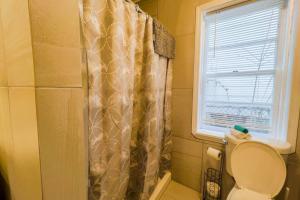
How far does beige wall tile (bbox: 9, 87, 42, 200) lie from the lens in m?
0.48

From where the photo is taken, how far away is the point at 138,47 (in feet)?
4.22

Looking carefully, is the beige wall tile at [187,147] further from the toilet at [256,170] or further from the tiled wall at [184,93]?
the toilet at [256,170]

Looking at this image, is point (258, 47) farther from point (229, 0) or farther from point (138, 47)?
point (138, 47)

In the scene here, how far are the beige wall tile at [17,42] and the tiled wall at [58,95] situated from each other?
2 cm

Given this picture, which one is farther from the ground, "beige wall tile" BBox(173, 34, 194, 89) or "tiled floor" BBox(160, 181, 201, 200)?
"beige wall tile" BBox(173, 34, 194, 89)

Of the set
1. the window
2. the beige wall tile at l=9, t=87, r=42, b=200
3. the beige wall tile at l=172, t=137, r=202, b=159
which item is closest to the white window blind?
the window

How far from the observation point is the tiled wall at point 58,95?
45 centimetres

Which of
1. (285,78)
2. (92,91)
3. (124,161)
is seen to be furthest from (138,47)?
(285,78)

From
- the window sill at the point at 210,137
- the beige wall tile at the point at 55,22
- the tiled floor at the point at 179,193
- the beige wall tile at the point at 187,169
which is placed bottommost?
the tiled floor at the point at 179,193

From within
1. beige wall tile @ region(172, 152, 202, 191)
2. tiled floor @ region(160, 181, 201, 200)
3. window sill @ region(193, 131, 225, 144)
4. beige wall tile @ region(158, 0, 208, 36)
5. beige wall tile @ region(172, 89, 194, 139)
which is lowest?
tiled floor @ region(160, 181, 201, 200)

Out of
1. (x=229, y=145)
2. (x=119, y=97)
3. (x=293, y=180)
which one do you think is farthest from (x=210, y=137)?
(x=119, y=97)

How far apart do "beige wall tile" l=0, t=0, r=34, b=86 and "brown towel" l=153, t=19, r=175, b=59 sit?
1.06 meters

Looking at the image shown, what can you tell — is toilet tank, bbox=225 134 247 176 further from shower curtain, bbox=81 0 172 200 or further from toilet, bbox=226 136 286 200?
shower curtain, bbox=81 0 172 200

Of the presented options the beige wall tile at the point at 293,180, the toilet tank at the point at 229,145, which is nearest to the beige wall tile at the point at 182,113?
the toilet tank at the point at 229,145
